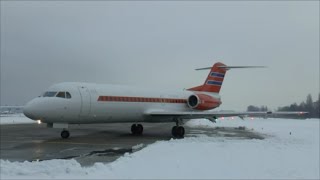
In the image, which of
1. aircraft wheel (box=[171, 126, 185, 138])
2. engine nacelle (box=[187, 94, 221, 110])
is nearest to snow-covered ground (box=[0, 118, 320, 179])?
aircraft wheel (box=[171, 126, 185, 138])

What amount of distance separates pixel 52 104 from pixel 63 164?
370 inches

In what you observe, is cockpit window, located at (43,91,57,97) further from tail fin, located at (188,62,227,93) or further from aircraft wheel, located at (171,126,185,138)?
tail fin, located at (188,62,227,93)

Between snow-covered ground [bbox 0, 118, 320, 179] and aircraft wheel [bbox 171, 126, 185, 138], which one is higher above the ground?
aircraft wheel [bbox 171, 126, 185, 138]

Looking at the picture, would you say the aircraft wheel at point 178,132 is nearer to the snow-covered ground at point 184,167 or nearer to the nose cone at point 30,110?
the nose cone at point 30,110

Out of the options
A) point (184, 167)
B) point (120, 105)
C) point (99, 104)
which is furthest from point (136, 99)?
point (184, 167)

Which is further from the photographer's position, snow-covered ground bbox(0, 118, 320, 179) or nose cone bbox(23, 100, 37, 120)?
nose cone bbox(23, 100, 37, 120)

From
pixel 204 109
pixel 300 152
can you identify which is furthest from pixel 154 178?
pixel 204 109

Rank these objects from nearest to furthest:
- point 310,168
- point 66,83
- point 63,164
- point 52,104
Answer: point 63,164
point 310,168
point 52,104
point 66,83

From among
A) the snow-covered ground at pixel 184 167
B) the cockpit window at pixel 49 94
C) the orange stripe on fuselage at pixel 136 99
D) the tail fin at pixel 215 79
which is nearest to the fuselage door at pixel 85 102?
the orange stripe on fuselage at pixel 136 99

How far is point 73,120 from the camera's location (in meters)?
18.0

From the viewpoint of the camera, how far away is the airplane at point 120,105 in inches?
679

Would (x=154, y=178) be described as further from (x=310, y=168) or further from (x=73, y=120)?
(x=73, y=120)

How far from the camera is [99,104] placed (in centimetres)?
1906

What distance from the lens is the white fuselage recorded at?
55.7 ft
